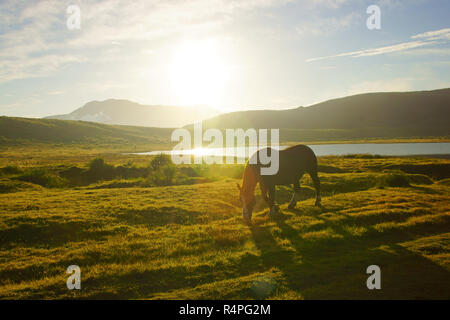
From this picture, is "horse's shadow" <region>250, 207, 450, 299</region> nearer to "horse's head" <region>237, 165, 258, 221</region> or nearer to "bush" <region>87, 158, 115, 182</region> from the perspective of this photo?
"horse's head" <region>237, 165, 258, 221</region>

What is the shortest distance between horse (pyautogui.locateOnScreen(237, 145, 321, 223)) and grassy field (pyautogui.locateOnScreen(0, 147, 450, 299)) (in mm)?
1006

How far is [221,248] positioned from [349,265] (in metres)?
4.80

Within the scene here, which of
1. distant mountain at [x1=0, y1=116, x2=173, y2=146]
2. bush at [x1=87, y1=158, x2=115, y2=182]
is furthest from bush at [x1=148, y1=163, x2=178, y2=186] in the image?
distant mountain at [x1=0, y1=116, x2=173, y2=146]

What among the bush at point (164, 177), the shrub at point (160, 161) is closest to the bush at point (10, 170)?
the shrub at point (160, 161)

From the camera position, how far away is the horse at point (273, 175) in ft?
47.1

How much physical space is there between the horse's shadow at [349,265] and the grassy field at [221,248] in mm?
35

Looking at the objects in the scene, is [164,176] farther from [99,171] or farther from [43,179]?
[43,179]

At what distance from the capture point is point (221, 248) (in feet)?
38.6

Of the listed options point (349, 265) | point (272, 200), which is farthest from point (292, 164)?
point (349, 265)

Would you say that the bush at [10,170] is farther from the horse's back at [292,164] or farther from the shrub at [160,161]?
the horse's back at [292,164]

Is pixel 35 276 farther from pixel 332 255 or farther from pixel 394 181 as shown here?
pixel 394 181

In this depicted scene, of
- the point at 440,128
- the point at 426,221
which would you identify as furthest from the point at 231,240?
the point at 440,128

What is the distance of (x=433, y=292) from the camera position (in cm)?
730

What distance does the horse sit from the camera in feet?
47.1
